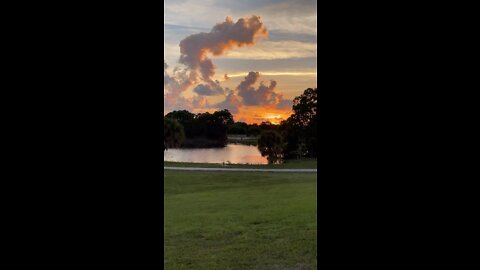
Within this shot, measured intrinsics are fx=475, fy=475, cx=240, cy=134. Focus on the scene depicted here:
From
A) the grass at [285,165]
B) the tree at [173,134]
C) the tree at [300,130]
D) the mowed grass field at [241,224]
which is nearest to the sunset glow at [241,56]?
the tree at [300,130]

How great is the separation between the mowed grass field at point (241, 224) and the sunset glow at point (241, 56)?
5.75 feet

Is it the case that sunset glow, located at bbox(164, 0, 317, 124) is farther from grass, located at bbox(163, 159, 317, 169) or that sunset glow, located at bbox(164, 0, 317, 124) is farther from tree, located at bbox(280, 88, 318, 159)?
grass, located at bbox(163, 159, 317, 169)

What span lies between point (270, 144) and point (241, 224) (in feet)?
21.5

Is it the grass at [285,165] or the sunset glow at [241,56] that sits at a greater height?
the sunset glow at [241,56]

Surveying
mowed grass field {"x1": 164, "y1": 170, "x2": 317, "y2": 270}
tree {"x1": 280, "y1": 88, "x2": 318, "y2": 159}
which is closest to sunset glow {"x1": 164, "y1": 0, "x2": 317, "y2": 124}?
tree {"x1": 280, "y1": 88, "x2": 318, "y2": 159}

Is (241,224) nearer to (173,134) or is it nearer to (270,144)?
(173,134)

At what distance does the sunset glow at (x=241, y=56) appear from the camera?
9.66 m

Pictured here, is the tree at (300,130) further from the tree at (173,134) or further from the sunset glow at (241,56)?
the tree at (173,134)

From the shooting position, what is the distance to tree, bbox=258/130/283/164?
13.0 metres
